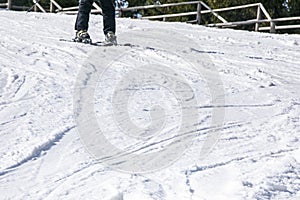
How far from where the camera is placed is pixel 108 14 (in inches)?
311

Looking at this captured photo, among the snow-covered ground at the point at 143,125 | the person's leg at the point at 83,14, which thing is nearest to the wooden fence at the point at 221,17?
the person's leg at the point at 83,14

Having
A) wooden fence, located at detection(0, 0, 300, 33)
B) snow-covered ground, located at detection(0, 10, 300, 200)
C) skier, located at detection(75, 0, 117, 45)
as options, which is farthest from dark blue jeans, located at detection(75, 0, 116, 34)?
wooden fence, located at detection(0, 0, 300, 33)

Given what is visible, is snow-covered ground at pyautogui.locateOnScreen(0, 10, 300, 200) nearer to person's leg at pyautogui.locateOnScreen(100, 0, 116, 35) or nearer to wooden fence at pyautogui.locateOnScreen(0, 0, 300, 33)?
person's leg at pyautogui.locateOnScreen(100, 0, 116, 35)

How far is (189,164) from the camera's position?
3293 mm

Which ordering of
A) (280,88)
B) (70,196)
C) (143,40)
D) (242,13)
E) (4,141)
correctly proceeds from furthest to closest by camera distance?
(242,13) < (143,40) < (280,88) < (4,141) < (70,196)

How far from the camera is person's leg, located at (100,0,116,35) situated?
25.7ft

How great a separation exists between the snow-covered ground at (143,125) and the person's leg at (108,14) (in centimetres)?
51

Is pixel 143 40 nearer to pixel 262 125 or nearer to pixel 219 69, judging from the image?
pixel 219 69

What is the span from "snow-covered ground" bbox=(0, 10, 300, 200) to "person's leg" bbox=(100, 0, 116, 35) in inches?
20.0

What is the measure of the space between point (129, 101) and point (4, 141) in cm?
137

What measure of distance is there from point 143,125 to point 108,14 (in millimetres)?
4086

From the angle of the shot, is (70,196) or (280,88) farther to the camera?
(280,88)

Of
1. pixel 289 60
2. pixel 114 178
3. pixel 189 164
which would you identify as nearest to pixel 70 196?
pixel 114 178

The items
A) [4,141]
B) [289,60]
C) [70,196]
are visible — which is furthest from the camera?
[289,60]
